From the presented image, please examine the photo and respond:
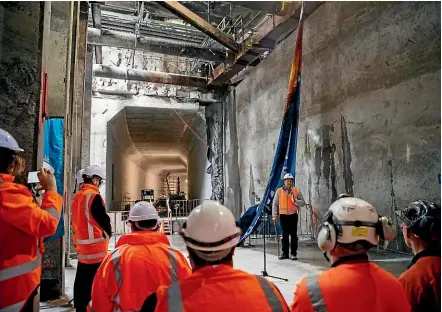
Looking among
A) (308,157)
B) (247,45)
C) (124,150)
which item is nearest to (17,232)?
(308,157)

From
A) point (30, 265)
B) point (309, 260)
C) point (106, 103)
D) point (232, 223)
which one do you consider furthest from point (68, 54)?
point (106, 103)

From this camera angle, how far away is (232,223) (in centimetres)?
143

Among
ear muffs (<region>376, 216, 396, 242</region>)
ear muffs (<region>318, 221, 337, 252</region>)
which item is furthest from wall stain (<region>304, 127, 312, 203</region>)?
ear muffs (<region>318, 221, 337, 252</region>)

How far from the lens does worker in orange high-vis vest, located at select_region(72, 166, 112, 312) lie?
3.44 metres

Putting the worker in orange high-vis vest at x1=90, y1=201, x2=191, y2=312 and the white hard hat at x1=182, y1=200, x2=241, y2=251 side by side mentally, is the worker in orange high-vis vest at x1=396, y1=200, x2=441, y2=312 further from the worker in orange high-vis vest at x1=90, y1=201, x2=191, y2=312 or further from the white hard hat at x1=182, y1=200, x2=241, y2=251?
the worker in orange high-vis vest at x1=90, y1=201, x2=191, y2=312

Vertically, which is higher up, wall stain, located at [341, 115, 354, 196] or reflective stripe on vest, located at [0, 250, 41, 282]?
wall stain, located at [341, 115, 354, 196]

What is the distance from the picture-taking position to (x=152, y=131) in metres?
16.0

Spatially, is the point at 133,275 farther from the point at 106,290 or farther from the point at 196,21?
the point at 196,21

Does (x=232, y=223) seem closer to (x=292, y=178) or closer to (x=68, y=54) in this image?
(x=68, y=54)

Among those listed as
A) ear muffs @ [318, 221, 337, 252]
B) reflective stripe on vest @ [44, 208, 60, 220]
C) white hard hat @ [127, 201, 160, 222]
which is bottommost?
ear muffs @ [318, 221, 337, 252]

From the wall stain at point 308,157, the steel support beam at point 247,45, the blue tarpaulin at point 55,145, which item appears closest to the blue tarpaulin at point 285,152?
the wall stain at point 308,157

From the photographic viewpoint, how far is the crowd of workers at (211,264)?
1.26 m

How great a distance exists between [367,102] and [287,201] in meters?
2.43

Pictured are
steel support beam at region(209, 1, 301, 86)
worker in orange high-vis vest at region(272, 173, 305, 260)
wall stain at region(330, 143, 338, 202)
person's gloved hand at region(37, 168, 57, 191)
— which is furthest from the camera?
steel support beam at region(209, 1, 301, 86)
